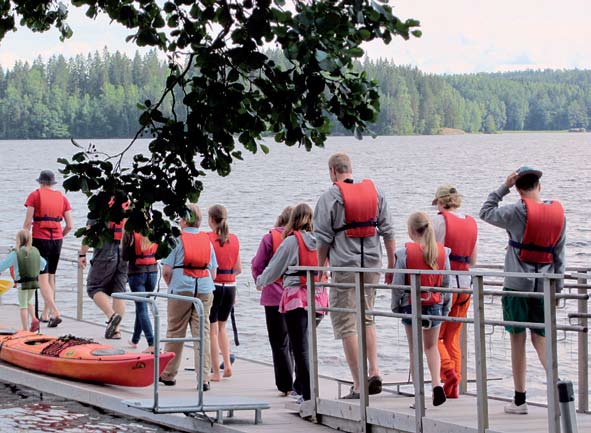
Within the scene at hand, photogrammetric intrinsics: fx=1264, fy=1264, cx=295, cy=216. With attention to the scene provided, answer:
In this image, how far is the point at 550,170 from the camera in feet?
294

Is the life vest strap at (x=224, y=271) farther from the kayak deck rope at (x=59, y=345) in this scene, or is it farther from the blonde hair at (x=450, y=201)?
the blonde hair at (x=450, y=201)

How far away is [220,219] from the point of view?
10672mm

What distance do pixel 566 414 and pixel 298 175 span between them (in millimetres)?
87221

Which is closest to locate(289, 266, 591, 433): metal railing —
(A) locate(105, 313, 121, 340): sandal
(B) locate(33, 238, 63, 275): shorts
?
(A) locate(105, 313, 121, 340): sandal

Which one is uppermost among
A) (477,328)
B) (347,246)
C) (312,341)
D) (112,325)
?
(347,246)

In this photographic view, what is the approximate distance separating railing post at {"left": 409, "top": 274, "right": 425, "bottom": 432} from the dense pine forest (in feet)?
428

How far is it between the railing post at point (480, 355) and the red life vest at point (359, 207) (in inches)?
58.1

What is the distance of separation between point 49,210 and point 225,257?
4136 mm

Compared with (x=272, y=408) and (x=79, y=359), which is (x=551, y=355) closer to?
(x=272, y=408)

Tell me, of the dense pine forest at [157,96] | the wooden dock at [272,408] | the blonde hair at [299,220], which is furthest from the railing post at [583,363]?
the dense pine forest at [157,96]

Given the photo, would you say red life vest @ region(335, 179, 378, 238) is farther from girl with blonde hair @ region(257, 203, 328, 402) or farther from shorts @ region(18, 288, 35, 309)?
shorts @ region(18, 288, 35, 309)

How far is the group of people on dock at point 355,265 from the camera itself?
8.15 metres

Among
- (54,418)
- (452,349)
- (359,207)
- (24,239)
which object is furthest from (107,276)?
(452,349)

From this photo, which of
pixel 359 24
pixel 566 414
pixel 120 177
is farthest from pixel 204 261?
pixel 566 414
